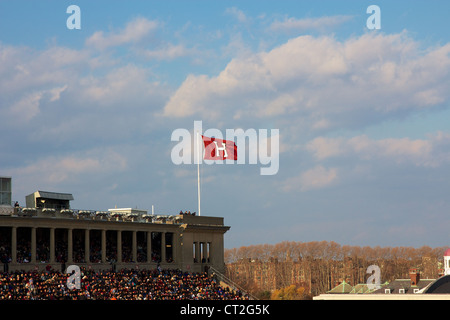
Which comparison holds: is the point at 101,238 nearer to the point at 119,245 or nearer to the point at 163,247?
the point at 119,245

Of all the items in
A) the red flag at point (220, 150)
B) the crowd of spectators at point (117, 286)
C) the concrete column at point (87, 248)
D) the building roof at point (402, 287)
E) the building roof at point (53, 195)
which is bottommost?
the building roof at point (402, 287)

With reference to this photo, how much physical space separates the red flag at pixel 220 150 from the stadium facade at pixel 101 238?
531 inches

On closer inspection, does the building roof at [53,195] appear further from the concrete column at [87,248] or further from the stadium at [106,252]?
the concrete column at [87,248]

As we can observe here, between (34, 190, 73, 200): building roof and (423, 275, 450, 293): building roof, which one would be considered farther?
(423, 275, 450, 293): building roof

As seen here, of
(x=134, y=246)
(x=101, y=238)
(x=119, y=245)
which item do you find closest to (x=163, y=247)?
(x=134, y=246)

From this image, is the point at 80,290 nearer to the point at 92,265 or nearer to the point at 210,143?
the point at 92,265

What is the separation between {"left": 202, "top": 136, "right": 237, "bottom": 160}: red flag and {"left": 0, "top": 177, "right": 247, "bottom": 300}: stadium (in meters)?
13.7

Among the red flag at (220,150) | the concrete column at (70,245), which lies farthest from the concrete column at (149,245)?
the concrete column at (70,245)

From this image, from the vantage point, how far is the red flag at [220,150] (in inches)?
4567

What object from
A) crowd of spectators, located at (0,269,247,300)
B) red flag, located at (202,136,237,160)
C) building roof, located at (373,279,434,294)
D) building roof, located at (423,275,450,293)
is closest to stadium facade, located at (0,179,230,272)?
crowd of spectators, located at (0,269,247,300)

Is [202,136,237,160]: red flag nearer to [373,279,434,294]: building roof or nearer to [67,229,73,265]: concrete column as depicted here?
[67,229,73,265]: concrete column

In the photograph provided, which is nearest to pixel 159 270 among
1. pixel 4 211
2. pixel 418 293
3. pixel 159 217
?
pixel 159 217

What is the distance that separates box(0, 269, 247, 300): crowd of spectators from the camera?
9156 centimetres

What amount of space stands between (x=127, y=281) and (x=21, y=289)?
17.7 metres
